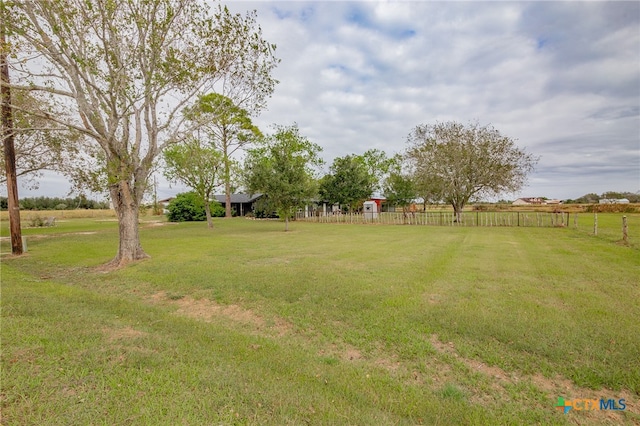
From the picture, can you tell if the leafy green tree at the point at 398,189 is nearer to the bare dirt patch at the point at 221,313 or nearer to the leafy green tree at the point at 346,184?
the leafy green tree at the point at 346,184

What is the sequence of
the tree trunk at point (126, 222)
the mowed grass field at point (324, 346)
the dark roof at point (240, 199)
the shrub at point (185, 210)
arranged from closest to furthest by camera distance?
1. the mowed grass field at point (324, 346)
2. the tree trunk at point (126, 222)
3. the shrub at point (185, 210)
4. the dark roof at point (240, 199)

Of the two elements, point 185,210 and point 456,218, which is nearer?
point 456,218

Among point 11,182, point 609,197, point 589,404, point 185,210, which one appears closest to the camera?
point 589,404

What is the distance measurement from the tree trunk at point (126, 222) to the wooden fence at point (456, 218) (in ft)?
71.9

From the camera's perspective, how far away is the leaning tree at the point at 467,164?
26406 mm

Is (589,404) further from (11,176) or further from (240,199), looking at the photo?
(240,199)

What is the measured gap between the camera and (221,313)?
5.56 metres

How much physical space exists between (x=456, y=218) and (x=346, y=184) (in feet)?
46.0

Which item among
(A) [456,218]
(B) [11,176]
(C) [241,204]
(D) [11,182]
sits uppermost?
(B) [11,176]

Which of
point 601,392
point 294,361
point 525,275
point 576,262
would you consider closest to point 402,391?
point 294,361

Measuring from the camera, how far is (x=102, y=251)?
1302 cm

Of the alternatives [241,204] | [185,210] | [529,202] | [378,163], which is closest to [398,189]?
[378,163]

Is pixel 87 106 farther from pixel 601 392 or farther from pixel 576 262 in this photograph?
pixel 576 262

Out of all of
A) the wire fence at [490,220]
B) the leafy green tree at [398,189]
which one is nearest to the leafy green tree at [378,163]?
the leafy green tree at [398,189]
